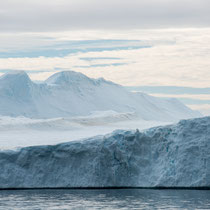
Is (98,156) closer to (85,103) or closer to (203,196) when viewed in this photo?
(203,196)

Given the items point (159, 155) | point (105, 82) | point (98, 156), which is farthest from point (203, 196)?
point (105, 82)

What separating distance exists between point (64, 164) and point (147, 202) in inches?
229

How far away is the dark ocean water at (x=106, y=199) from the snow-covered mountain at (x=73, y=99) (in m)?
48.1

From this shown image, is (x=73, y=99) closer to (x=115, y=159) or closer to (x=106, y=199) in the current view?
(x=115, y=159)

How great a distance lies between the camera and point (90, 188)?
950 inches

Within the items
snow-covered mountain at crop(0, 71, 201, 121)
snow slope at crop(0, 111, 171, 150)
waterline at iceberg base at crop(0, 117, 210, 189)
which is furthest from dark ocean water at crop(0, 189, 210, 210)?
snow-covered mountain at crop(0, 71, 201, 121)

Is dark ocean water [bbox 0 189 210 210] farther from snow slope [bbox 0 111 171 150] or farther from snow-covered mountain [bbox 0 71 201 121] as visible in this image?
snow-covered mountain [bbox 0 71 201 121]

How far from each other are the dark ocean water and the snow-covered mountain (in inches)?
1894

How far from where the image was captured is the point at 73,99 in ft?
292

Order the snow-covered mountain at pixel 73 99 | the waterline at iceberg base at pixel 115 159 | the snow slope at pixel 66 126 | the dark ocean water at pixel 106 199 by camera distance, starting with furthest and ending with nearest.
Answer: the snow-covered mountain at pixel 73 99 < the snow slope at pixel 66 126 < the waterline at iceberg base at pixel 115 159 < the dark ocean water at pixel 106 199

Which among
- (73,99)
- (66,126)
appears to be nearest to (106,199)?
(66,126)

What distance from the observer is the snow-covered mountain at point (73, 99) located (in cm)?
7750

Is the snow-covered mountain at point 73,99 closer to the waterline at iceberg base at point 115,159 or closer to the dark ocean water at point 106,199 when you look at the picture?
the waterline at iceberg base at point 115,159

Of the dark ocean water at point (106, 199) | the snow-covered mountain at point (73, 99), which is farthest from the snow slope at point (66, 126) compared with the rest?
the snow-covered mountain at point (73, 99)
